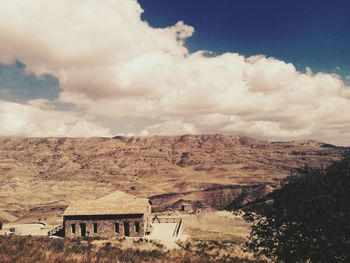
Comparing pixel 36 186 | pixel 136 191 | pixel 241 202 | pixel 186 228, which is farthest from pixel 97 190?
pixel 186 228

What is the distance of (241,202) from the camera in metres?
88.9

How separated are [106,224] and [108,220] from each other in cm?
51

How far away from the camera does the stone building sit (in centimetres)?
4097

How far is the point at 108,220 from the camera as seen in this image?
41.5 m

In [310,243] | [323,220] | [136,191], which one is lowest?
[136,191]

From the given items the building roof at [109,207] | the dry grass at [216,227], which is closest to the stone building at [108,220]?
the building roof at [109,207]

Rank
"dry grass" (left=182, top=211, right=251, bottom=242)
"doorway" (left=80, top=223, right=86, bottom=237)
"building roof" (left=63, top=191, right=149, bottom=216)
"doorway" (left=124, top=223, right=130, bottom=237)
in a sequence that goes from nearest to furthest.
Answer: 1. "dry grass" (left=182, top=211, right=251, bottom=242)
2. "doorway" (left=124, top=223, right=130, bottom=237)
3. "building roof" (left=63, top=191, right=149, bottom=216)
4. "doorway" (left=80, top=223, right=86, bottom=237)

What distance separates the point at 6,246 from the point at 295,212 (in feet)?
45.9

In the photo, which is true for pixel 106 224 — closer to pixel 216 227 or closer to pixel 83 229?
pixel 83 229

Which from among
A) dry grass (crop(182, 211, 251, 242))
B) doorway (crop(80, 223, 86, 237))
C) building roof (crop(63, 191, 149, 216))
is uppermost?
building roof (crop(63, 191, 149, 216))

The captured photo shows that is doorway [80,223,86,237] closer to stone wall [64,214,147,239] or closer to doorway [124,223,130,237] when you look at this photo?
stone wall [64,214,147,239]

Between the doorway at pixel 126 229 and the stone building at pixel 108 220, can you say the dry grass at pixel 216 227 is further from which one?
the doorway at pixel 126 229

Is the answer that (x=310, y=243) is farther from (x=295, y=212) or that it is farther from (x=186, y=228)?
→ (x=186, y=228)

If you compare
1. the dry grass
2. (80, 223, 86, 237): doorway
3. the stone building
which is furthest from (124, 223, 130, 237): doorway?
the dry grass
